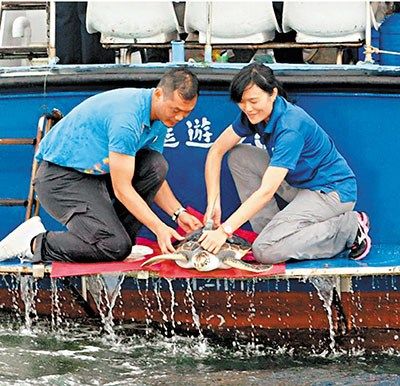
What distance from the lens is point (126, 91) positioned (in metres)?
6.48

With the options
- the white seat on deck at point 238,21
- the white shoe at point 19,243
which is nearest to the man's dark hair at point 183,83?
the white seat on deck at point 238,21

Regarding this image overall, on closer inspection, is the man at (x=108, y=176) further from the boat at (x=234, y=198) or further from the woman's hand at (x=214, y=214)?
the boat at (x=234, y=198)

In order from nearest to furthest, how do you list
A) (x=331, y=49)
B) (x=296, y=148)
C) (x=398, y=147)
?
(x=296, y=148), (x=398, y=147), (x=331, y=49)

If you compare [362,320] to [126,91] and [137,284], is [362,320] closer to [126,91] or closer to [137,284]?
[137,284]

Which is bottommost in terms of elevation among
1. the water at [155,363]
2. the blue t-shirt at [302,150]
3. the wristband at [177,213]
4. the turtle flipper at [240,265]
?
the water at [155,363]

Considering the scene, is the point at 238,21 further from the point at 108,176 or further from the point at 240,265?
the point at 240,265

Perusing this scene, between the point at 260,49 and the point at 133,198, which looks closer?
the point at 133,198

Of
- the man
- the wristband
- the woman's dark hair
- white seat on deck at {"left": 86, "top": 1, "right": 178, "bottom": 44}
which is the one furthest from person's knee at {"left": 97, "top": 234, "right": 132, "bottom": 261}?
white seat on deck at {"left": 86, "top": 1, "right": 178, "bottom": 44}

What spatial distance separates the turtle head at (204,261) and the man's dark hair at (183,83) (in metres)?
0.78

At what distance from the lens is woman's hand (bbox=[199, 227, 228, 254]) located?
629cm

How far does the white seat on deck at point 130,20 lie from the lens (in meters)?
6.85

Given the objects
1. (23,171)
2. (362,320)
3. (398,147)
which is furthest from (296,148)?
(23,171)

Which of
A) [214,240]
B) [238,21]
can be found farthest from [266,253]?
[238,21]

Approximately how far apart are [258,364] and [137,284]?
0.98 meters
